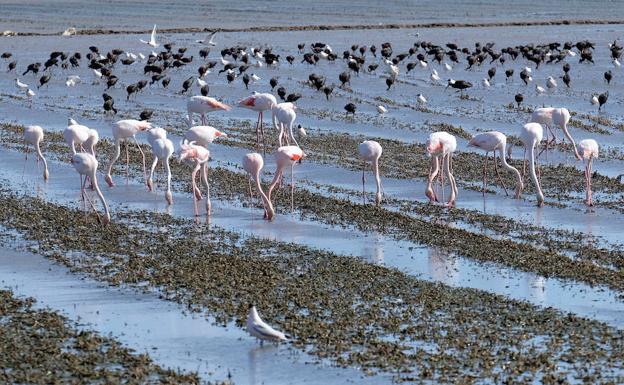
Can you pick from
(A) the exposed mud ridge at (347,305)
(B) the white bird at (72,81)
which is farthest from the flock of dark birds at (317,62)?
(A) the exposed mud ridge at (347,305)

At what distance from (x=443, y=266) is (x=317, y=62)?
83.0 feet

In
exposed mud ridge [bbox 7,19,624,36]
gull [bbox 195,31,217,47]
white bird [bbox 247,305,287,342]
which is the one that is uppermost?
white bird [bbox 247,305,287,342]

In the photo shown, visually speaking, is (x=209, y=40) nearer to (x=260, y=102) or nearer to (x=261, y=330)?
(x=260, y=102)

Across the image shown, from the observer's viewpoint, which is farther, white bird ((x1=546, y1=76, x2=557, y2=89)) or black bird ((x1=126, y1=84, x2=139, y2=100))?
white bird ((x1=546, y1=76, x2=557, y2=89))

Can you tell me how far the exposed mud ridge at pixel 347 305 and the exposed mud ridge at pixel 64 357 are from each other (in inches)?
45.3

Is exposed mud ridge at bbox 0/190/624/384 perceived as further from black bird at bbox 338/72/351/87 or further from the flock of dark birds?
black bird at bbox 338/72/351/87

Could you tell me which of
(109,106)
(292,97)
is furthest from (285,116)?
(292,97)

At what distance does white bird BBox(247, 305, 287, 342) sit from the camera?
9.35 m

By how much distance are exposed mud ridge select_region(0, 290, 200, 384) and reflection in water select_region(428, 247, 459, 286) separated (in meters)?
3.55

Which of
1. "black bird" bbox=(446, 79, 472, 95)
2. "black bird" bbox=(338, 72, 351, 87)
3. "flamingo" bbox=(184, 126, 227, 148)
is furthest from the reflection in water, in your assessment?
"black bird" bbox=(338, 72, 351, 87)

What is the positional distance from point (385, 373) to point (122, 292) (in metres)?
3.28

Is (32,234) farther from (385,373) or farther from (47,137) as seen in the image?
(47,137)

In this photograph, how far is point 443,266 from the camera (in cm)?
1234

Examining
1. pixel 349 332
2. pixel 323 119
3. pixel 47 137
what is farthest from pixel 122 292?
pixel 323 119
